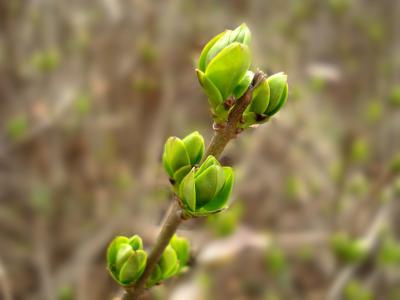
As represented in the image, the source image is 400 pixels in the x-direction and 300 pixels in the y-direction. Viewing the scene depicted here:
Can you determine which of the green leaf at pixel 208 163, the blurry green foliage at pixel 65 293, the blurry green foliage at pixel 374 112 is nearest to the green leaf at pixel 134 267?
the green leaf at pixel 208 163

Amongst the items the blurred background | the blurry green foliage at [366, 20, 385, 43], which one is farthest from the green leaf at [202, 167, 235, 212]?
the blurry green foliage at [366, 20, 385, 43]

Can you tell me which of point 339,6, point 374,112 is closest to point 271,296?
point 374,112

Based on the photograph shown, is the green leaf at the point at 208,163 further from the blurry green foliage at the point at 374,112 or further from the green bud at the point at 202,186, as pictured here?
the blurry green foliage at the point at 374,112

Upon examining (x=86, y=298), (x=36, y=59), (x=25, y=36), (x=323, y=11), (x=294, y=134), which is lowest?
(x=86, y=298)

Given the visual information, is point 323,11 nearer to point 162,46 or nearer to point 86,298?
point 162,46

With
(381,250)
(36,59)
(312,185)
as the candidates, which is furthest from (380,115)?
(36,59)

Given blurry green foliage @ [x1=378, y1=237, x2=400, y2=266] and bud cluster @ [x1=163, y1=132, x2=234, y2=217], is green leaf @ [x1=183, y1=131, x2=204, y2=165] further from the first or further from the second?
blurry green foliage @ [x1=378, y1=237, x2=400, y2=266]

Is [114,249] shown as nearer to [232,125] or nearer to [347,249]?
[232,125]
